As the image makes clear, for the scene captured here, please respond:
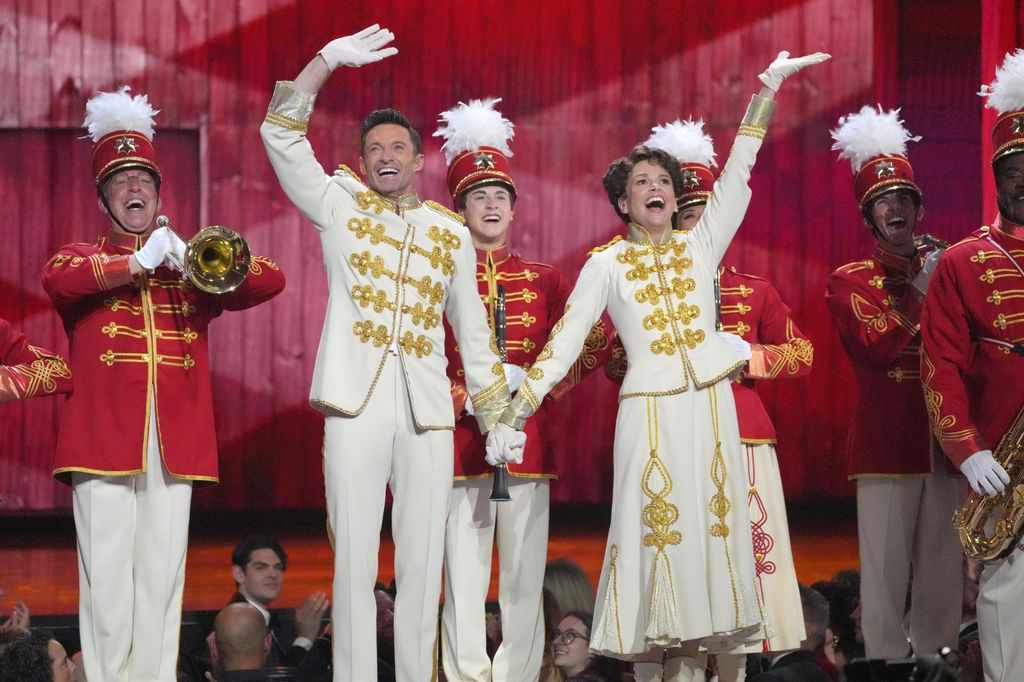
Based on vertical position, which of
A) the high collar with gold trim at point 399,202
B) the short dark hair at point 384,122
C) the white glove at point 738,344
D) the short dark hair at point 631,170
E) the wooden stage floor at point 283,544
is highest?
the short dark hair at point 384,122

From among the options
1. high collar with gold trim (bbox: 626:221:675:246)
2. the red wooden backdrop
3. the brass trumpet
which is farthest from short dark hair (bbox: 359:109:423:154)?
the red wooden backdrop

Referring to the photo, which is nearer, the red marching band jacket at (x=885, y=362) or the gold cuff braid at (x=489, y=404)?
the gold cuff braid at (x=489, y=404)

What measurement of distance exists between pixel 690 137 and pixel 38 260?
5214 mm

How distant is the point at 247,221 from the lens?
8.82m

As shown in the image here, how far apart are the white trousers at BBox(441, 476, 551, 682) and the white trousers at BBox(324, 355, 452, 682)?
65 cm

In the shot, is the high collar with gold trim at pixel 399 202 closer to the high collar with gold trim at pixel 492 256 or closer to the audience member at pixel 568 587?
the high collar with gold trim at pixel 492 256

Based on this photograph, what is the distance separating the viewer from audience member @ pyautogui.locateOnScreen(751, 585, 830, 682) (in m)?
3.89

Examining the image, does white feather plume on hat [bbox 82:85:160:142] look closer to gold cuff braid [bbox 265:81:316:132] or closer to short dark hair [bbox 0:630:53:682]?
gold cuff braid [bbox 265:81:316:132]

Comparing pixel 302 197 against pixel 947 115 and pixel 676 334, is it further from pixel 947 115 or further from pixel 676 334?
pixel 947 115

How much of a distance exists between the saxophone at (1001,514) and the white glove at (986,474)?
0.06m

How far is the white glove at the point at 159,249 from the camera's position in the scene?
430cm

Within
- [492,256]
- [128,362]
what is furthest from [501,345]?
[128,362]

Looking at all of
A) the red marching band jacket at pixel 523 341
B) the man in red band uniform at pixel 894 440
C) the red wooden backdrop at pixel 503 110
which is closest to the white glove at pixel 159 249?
the red marching band jacket at pixel 523 341

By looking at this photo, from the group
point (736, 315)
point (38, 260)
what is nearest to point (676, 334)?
point (736, 315)
